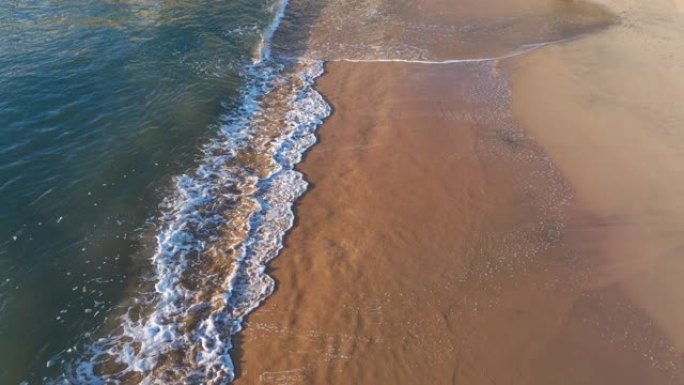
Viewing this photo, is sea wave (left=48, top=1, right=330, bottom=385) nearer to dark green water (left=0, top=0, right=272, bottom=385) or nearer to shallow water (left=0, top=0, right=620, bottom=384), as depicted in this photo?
shallow water (left=0, top=0, right=620, bottom=384)

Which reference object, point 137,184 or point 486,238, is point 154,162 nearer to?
point 137,184

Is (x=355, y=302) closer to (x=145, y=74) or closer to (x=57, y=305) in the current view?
(x=57, y=305)

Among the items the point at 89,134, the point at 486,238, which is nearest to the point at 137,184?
the point at 89,134

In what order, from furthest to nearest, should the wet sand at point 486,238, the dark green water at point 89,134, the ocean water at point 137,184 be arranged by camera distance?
the dark green water at point 89,134 → the ocean water at point 137,184 → the wet sand at point 486,238

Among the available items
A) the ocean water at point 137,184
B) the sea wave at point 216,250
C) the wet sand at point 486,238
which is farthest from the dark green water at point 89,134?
the wet sand at point 486,238

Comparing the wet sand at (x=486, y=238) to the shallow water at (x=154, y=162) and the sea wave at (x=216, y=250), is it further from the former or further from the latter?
the shallow water at (x=154, y=162)

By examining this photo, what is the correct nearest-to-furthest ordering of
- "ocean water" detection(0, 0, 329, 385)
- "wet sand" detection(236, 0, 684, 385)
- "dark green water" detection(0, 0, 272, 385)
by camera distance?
"wet sand" detection(236, 0, 684, 385) → "ocean water" detection(0, 0, 329, 385) → "dark green water" detection(0, 0, 272, 385)

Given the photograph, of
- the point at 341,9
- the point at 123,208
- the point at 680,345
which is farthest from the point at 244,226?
the point at 341,9

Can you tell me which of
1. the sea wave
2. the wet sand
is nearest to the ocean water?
the sea wave

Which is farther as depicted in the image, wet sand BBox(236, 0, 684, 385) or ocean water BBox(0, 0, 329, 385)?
ocean water BBox(0, 0, 329, 385)
